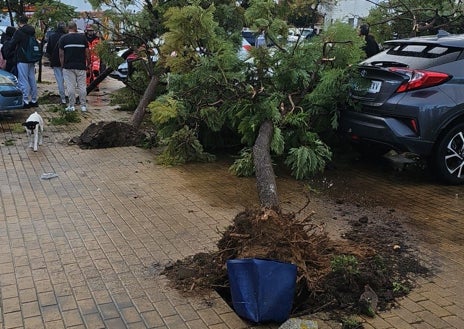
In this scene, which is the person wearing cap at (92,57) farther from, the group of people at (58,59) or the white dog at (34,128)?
the white dog at (34,128)

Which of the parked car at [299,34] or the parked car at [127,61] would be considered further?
the parked car at [127,61]

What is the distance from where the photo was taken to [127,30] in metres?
10.4

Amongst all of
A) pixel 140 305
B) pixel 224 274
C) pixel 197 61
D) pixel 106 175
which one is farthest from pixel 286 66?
pixel 140 305

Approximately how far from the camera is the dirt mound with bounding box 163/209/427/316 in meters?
3.88

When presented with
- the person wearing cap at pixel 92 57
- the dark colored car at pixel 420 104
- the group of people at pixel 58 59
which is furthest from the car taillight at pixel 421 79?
the person wearing cap at pixel 92 57

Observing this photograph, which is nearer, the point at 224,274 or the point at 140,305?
the point at 140,305

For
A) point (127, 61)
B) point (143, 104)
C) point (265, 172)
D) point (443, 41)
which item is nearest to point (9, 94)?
point (143, 104)

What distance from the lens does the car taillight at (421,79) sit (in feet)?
21.0

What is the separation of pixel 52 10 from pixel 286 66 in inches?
341

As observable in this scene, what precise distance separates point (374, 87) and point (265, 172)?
2.21 metres

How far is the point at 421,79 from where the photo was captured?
21.0ft

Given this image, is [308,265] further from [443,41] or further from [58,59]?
[58,59]

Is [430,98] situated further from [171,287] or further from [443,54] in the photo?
[171,287]

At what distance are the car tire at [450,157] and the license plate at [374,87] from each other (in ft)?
3.14
